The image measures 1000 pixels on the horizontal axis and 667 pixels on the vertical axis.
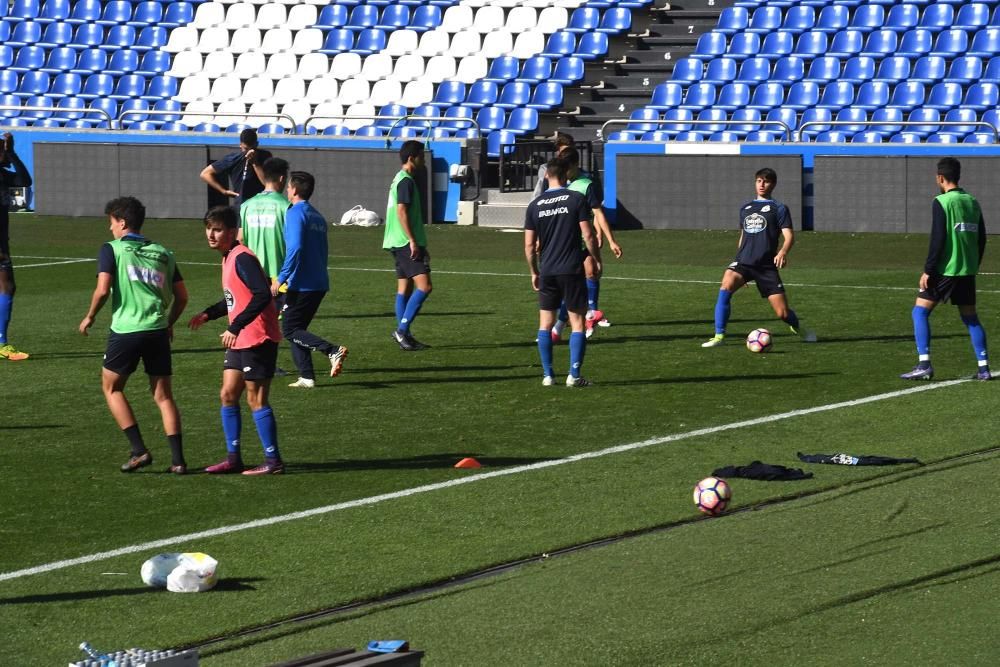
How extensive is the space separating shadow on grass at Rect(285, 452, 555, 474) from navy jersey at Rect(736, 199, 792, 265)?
5.82 meters

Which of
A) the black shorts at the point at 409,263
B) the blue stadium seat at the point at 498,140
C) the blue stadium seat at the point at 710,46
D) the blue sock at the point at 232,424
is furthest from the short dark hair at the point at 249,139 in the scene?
the blue stadium seat at the point at 710,46

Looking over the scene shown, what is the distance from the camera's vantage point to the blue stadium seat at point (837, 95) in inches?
1203

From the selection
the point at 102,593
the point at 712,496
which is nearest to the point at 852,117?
the point at 712,496

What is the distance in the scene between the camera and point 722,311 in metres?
16.2

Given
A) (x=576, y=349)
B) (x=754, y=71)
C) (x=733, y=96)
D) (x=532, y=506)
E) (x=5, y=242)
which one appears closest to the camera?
(x=532, y=506)

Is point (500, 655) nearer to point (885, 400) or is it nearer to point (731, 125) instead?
point (885, 400)

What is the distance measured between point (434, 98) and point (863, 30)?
9.22 meters

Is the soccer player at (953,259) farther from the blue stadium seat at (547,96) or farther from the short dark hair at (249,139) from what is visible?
the blue stadium seat at (547,96)

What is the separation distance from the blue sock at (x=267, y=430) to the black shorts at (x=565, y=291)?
3.73 m

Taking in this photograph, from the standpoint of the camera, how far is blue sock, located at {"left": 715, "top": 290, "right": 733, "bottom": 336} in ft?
53.2

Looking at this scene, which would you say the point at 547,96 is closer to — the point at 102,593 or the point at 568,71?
the point at 568,71

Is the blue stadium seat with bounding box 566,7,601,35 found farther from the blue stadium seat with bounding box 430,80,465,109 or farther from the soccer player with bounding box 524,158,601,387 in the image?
the soccer player with bounding box 524,158,601,387

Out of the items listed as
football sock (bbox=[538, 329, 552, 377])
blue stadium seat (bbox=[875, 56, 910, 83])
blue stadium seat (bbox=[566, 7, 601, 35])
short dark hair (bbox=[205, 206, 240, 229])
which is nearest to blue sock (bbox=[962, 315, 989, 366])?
football sock (bbox=[538, 329, 552, 377])

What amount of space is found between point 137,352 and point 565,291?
4281mm
